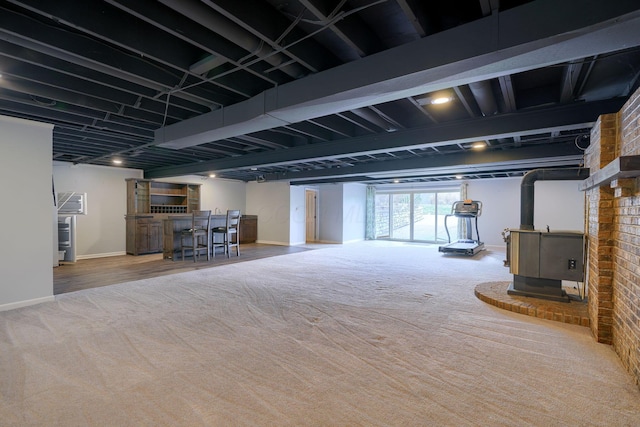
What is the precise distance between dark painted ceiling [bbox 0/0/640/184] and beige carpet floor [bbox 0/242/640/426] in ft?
6.48

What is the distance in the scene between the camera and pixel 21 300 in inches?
138

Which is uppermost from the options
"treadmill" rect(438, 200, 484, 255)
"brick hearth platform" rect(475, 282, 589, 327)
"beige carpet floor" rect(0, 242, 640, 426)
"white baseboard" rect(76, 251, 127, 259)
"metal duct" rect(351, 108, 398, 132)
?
"metal duct" rect(351, 108, 398, 132)

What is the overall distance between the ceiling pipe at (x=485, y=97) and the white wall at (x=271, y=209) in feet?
22.7

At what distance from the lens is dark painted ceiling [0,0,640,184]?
170 centimetres

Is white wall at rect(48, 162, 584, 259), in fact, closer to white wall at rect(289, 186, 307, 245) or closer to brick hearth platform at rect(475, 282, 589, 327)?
white wall at rect(289, 186, 307, 245)

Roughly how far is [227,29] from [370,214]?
9.78 m

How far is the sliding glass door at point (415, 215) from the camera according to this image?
10.4 m

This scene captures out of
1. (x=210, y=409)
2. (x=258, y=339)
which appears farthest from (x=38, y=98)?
(x=210, y=409)

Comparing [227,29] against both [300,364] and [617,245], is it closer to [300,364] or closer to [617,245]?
[300,364]

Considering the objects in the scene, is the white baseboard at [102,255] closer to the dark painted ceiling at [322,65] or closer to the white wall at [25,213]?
the dark painted ceiling at [322,65]

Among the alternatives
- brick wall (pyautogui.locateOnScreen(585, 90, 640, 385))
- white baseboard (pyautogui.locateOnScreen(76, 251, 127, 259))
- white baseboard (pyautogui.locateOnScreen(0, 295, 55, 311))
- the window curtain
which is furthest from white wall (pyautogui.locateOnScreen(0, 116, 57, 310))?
the window curtain

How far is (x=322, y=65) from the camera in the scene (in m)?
2.39

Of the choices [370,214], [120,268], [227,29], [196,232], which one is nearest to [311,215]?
[370,214]

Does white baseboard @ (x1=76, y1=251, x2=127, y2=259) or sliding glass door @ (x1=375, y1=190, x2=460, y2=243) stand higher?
sliding glass door @ (x1=375, y1=190, x2=460, y2=243)
